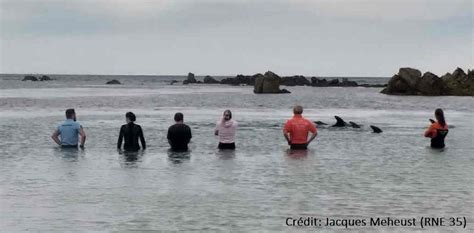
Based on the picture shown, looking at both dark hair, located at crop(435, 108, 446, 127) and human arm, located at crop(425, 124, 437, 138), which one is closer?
dark hair, located at crop(435, 108, 446, 127)

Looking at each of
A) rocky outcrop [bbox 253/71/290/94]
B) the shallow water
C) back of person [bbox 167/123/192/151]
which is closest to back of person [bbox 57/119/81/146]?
the shallow water

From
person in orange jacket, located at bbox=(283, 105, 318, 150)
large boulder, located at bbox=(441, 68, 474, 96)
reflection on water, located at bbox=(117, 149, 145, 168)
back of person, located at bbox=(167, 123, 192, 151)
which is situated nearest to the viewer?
reflection on water, located at bbox=(117, 149, 145, 168)

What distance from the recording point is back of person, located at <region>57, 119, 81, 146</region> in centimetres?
2553

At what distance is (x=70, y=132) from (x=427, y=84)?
93.6 metres

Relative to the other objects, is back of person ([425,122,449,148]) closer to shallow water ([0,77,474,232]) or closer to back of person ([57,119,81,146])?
shallow water ([0,77,474,232])

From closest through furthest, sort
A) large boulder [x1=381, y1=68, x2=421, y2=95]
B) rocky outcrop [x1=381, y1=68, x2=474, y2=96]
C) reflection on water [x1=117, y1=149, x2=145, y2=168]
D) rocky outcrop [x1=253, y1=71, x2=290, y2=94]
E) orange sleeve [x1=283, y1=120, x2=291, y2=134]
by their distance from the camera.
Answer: reflection on water [x1=117, y1=149, x2=145, y2=168] < orange sleeve [x1=283, y1=120, x2=291, y2=134] < rocky outcrop [x1=381, y1=68, x2=474, y2=96] < large boulder [x1=381, y1=68, x2=421, y2=95] < rocky outcrop [x1=253, y1=71, x2=290, y2=94]

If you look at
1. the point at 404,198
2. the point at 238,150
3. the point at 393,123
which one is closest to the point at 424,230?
the point at 404,198

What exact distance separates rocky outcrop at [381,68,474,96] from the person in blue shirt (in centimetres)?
9213

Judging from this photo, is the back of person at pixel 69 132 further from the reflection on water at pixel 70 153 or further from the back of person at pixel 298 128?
the back of person at pixel 298 128

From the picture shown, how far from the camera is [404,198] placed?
55.5 ft

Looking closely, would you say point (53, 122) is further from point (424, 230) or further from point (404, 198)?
point (424, 230)

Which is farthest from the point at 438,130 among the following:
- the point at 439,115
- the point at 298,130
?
the point at 298,130

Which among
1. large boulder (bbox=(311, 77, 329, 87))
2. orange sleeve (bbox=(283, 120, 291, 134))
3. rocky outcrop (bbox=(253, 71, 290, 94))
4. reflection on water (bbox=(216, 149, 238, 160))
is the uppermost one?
orange sleeve (bbox=(283, 120, 291, 134))

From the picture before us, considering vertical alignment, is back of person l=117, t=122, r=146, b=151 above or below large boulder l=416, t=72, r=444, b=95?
above
